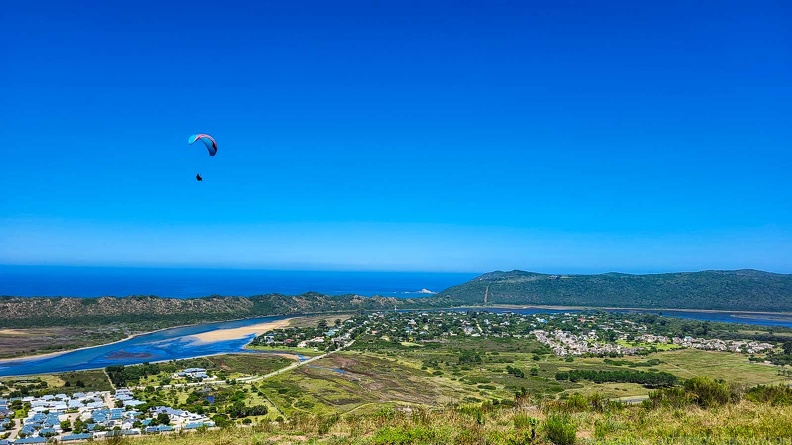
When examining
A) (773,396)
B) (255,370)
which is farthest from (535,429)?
(255,370)

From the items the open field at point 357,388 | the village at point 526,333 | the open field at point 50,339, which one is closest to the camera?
the open field at point 357,388

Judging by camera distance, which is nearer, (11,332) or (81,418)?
(81,418)

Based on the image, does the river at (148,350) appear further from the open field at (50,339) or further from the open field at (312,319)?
the open field at (312,319)

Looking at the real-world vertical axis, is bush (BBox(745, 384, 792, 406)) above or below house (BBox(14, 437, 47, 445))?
above

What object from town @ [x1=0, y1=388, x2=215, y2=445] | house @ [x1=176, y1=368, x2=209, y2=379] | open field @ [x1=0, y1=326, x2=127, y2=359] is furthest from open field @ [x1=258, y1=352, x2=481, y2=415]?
open field @ [x1=0, y1=326, x2=127, y2=359]

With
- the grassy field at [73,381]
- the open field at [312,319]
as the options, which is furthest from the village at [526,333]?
the grassy field at [73,381]

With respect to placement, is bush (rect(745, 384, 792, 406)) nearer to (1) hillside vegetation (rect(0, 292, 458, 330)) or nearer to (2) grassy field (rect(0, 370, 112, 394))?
(2) grassy field (rect(0, 370, 112, 394))

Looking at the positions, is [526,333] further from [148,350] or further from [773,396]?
[773,396]
